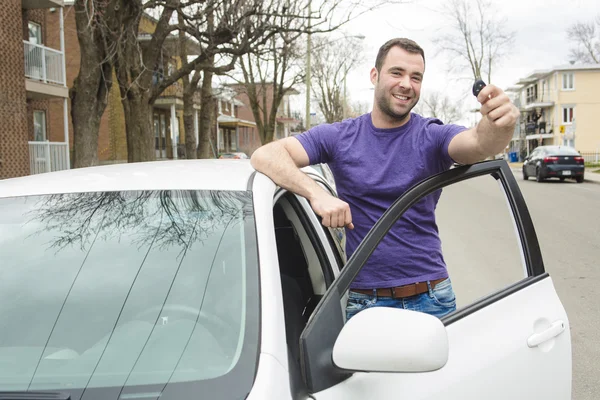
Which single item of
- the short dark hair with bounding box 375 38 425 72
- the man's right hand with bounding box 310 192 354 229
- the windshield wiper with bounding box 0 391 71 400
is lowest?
the windshield wiper with bounding box 0 391 71 400

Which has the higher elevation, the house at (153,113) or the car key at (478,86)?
the house at (153,113)

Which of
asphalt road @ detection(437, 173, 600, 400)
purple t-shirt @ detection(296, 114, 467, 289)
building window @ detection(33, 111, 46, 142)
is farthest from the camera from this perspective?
building window @ detection(33, 111, 46, 142)

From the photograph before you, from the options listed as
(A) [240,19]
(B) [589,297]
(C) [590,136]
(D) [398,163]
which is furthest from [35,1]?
(C) [590,136]

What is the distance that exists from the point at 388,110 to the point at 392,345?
1.21 meters

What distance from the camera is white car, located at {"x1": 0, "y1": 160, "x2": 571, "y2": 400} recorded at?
150 cm

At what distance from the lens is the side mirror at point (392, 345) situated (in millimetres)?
1447

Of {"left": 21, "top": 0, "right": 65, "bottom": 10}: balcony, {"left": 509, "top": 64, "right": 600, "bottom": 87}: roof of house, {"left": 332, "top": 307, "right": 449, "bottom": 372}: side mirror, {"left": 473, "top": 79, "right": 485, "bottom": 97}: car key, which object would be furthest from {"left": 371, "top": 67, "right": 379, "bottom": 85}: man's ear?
{"left": 509, "top": 64, "right": 600, "bottom": 87}: roof of house

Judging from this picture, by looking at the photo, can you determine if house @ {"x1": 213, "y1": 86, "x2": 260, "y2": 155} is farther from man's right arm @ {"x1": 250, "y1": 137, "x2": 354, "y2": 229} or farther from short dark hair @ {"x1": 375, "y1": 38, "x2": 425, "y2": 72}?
man's right arm @ {"x1": 250, "y1": 137, "x2": 354, "y2": 229}

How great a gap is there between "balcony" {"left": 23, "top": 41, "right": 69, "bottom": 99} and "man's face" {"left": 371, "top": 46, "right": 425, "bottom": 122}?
726 inches

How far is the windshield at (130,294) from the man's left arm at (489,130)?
85 centimetres

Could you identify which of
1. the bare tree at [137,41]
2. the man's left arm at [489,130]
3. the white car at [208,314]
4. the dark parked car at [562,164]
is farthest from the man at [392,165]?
the dark parked car at [562,164]

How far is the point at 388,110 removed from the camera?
242cm

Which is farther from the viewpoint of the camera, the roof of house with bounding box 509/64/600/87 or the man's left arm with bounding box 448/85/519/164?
the roof of house with bounding box 509/64/600/87

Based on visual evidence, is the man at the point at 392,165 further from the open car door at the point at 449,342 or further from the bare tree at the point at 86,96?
the bare tree at the point at 86,96
